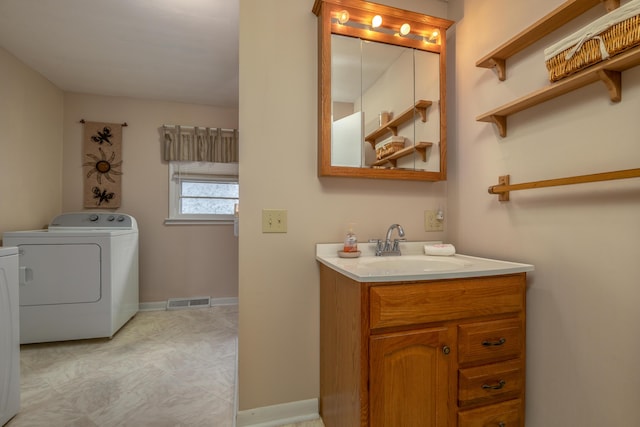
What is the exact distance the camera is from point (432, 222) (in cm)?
172

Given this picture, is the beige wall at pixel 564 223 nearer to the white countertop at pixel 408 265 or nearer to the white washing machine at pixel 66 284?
the white countertop at pixel 408 265

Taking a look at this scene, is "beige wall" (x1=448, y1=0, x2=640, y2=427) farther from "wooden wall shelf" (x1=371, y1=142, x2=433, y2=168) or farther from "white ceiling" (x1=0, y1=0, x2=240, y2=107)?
"white ceiling" (x1=0, y1=0, x2=240, y2=107)

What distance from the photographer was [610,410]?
3.17ft

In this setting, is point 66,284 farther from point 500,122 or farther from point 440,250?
point 500,122

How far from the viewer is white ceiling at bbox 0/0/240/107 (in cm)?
192

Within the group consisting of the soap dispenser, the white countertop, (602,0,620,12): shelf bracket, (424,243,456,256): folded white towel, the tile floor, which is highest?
(602,0,620,12): shelf bracket

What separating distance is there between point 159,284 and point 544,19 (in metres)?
3.89

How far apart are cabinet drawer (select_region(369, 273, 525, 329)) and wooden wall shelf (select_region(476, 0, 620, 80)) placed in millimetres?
990

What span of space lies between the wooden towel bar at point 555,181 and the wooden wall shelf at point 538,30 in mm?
531

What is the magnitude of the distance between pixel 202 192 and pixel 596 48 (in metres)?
3.56

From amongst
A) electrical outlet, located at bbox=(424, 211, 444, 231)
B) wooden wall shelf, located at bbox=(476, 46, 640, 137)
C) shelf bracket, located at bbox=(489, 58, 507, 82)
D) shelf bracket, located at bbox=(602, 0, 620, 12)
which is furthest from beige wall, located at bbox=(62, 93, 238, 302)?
shelf bracket, located at bbox=(602, 0, 620, 12)

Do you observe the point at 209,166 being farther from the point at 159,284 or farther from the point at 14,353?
the point at 14,353

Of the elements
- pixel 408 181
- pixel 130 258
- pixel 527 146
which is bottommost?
pixel 130 258

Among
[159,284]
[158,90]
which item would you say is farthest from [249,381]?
[158,90]
